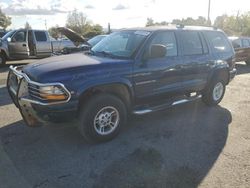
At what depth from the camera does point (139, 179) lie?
3750 mm

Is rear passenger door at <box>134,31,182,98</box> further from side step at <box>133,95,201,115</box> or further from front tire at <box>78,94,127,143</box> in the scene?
front tire at <box>78,94,127,143</box>

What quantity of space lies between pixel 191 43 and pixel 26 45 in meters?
10.9

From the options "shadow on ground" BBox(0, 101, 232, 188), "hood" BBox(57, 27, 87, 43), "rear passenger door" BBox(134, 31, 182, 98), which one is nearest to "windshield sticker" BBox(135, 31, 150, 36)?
"rear passenger door" BBox(134, 31, 182, 98)

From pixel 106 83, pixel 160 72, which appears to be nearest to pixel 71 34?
pixel 160 72

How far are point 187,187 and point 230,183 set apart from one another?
58 centimetres

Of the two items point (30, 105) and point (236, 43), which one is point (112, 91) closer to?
point (30, 105)

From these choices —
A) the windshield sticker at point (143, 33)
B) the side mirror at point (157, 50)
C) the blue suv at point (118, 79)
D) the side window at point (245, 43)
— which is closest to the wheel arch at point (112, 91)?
the blue suv at point (118, 79)

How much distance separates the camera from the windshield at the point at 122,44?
521cm

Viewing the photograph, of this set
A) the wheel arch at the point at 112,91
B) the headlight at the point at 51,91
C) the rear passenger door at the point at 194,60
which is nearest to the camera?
the headlight at the point at 51,91

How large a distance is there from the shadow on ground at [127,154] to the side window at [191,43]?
1.41 meters

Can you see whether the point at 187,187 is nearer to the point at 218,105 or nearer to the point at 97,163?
the point at 97,163

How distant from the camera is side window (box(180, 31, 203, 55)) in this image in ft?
19.4

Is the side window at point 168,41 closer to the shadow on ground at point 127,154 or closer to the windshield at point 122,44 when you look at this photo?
the windshield at point 122,44

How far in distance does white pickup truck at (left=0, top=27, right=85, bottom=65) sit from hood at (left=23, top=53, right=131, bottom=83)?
938cm
